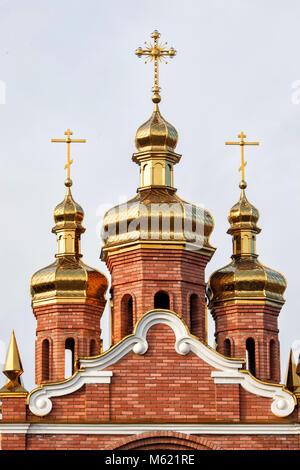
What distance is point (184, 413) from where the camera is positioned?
35938mm

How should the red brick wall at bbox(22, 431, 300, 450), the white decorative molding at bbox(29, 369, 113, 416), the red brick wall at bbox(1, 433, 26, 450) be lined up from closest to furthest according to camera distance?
the red brick wall at bbox(1, 433, 26, 450) → the red brick wall at bbox(22, 431, 300, 450) → the white decorative molding at bbox(29, 369, 113, 416)

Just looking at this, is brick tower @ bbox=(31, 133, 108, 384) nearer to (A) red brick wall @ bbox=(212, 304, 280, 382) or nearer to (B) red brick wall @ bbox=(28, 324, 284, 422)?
(A) red brick wall @ bbox=(212, 304, 280, 382)

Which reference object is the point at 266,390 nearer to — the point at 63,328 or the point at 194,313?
the point at 194,313

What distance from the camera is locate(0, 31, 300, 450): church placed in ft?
117

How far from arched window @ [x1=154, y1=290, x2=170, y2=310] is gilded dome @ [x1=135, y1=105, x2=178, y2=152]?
12.7 feet

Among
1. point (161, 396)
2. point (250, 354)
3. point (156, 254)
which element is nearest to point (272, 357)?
point (250, 354)

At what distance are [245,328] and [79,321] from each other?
13.7ft

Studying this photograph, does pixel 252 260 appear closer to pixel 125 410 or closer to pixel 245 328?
pixel 245 328

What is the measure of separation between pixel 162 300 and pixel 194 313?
835 mm

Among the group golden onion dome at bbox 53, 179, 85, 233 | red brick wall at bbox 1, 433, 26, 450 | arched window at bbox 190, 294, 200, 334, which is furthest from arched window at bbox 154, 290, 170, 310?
Result: red brick wall at bbox 1, 433, 26, 450

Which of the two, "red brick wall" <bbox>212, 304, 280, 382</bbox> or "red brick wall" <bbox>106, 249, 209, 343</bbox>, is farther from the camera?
"red brick wall" <bbox>212, 304, 280, 382</bbox>
